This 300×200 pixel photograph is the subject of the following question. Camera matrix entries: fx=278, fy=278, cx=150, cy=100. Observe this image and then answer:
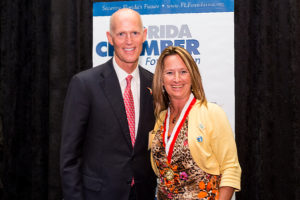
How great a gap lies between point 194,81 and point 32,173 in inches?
87.3

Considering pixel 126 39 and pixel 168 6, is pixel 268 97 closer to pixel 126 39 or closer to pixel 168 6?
pixel 168 6

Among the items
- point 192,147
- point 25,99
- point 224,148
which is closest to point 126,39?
point 192,147

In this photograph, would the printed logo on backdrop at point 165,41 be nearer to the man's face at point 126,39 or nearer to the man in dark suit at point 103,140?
the man's face at point 126,39

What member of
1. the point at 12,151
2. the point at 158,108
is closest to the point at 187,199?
the point at 158,108

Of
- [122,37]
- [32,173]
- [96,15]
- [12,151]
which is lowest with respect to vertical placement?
[32,173]

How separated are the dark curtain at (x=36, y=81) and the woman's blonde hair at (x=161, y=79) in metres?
1.34

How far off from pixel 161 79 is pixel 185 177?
63cm

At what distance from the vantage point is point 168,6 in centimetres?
270

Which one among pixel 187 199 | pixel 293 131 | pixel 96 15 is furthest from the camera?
pixel 96 15

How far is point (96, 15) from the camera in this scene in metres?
2.80

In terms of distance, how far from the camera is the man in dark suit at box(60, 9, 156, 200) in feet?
5.30

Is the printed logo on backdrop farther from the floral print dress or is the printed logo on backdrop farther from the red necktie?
the floral print dress

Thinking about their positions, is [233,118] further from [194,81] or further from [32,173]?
[32,173]

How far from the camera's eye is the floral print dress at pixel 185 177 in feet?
5.16
